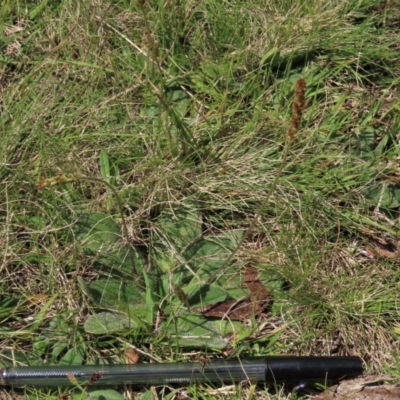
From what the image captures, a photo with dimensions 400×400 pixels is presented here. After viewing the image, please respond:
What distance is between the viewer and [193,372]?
6.88 ft

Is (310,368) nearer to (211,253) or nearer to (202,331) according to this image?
(202,331)

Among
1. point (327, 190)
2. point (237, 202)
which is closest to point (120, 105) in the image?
point (237, 202)

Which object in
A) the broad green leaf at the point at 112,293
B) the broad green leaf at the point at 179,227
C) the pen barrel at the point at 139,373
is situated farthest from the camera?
the broad green leaf at the point at 179,227

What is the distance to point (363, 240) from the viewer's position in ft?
7.68

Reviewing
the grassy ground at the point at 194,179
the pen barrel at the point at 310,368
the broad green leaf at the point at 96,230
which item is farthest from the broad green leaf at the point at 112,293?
the pen barrel at the point at 310,368

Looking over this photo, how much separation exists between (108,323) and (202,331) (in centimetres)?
Answer: 24

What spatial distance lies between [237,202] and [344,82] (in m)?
0.57

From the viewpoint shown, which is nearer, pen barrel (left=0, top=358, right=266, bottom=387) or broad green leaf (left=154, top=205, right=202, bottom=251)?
pen barrel (left=0, top=358, right=266, bottom=387)

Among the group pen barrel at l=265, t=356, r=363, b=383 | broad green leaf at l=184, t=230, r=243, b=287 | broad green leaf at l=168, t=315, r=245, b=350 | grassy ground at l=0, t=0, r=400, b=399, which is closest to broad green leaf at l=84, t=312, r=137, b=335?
grassy ground at l=0, t=0, r=400, b=399

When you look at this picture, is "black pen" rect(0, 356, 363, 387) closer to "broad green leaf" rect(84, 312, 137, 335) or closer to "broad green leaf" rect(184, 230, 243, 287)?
"broad green leaf" rect(84, 312, 137, 335)

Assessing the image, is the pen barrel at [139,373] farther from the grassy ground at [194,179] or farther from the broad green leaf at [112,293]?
the broad green leaf at [112,293]

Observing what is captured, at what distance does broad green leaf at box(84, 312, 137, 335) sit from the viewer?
2160 millimetres

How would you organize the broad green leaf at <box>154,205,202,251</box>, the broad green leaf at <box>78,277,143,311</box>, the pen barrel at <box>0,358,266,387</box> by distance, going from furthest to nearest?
the broad green leaf at <box>154,205,202,251</box> → the broad green leaf at <box>78,277,143,311</box> → the pen barrel at <box>0,358,266,387</box>

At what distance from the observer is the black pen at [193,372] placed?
208 centimetres
